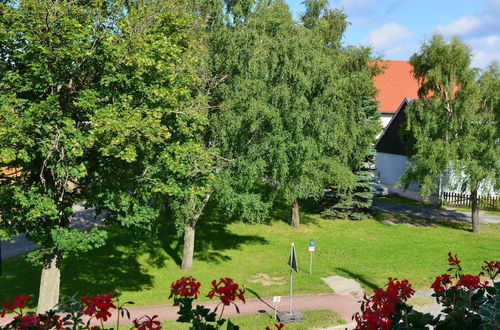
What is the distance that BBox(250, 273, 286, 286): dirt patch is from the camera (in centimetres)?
1700

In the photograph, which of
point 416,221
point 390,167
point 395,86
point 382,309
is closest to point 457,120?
point 416,221

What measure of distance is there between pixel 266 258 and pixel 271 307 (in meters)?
5.95

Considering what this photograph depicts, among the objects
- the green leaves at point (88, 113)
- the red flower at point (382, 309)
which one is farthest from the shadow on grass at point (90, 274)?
the red flower at point (382, 309)

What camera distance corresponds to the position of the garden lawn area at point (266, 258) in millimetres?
16703

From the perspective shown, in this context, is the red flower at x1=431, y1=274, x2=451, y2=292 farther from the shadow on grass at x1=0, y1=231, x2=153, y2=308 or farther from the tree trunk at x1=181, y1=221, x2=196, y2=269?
the tree trunk at x1=181, y1=221, x2=196, y2=269

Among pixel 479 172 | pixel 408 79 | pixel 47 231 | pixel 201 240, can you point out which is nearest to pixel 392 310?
pixel 47 231

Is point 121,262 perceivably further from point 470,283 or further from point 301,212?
point 470,283

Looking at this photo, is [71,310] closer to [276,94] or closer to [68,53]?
[68,53]

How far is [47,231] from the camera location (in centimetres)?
1170

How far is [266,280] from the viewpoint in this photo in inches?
685

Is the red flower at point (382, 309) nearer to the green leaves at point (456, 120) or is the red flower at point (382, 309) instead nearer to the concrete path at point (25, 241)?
the concrete path at point (25, 241)

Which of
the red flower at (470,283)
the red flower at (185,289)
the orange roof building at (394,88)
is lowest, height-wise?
the red flower at (185,289)

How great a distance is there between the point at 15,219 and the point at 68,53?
14.4 feet

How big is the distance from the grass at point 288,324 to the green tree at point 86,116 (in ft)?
9.88
